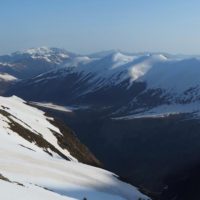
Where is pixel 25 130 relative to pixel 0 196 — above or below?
below

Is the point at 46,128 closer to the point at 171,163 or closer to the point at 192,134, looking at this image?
the point at 171,163

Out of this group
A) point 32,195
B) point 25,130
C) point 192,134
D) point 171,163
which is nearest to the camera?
point 32,195

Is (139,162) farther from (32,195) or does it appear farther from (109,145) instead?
(32,195)

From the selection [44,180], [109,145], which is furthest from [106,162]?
[44,180]

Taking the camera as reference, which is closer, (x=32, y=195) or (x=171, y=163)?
(x=32, y=195)

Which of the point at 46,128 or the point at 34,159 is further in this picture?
the point at 46,128

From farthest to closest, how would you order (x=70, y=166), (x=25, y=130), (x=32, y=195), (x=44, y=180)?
(x=25, y=130) < (x=70, y=166) < (x=44, y=180) < (x=32, y=195)

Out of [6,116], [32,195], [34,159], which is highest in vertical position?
[32,195]

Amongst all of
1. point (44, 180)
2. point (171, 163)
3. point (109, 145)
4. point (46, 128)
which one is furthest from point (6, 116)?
point (109, 145)

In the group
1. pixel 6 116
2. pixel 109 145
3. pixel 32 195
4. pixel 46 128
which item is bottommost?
pixel 109 145
